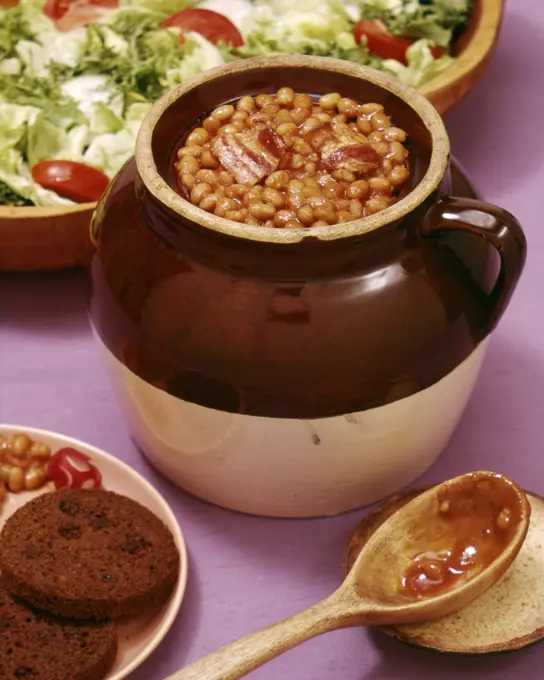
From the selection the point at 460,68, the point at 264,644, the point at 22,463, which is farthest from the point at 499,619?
the point at 460,68

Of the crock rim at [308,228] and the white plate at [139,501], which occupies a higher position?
the crock rim at [308,228]

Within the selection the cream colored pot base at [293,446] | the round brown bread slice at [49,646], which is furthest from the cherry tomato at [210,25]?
the round brown bread slice at [49,646]

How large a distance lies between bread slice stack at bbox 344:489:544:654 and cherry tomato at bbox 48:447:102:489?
1.53ft

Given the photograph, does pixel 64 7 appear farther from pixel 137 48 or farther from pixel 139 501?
pixel 139 501

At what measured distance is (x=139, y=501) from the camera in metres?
1.72

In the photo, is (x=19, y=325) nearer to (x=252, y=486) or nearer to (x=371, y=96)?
(x=252, y=486)

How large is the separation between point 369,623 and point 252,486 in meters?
0.32

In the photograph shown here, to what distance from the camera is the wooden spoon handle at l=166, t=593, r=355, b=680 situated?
1.34m

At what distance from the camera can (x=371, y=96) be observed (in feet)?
5.43

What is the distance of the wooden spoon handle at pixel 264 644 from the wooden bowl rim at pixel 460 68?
2.97ft

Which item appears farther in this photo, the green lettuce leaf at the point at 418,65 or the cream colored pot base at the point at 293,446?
the green lettuce leaf at the point at 418,65

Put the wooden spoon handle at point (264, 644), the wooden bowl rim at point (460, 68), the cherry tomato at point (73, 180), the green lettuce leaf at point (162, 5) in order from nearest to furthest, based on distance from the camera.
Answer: the wooden spoon handle at point (264, 644) → the wooden bowl rim at point (460, 68) → the cherry tomato at point (73, 180) → the green lettuce leaf at point (162, 5)

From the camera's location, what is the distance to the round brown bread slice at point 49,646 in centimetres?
142

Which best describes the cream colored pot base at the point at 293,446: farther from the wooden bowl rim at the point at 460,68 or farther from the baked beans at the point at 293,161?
the wooden bowl rim at the point at 460,68
